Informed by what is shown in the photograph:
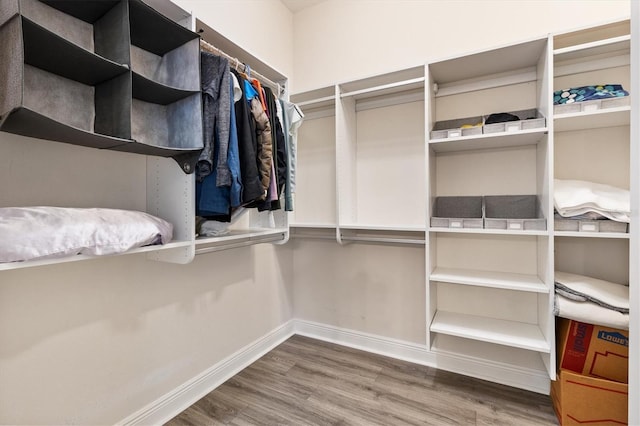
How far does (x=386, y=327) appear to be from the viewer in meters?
2.47

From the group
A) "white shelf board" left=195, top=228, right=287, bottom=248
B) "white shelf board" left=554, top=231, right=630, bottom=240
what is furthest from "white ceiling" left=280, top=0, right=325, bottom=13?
"white shelf board" left=554, top=231, right=630, bottom=240

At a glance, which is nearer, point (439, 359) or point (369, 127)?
point (439, 359)

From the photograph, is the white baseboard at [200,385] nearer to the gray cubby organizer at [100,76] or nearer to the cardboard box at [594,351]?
the gray cubby organizer at [100,76]

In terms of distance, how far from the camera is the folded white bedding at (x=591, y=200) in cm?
154

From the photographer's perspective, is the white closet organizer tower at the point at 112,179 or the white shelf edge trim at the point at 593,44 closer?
the white closet organizer tower at the point at 112,179

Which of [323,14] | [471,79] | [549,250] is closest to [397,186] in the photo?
[471,79]

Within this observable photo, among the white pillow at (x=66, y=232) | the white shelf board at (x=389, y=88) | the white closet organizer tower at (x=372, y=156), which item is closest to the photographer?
the white pillow at (x=66, y=232)

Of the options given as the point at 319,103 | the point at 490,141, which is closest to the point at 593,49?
the point at 490,141

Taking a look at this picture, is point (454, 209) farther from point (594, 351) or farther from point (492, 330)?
point (594, 351)

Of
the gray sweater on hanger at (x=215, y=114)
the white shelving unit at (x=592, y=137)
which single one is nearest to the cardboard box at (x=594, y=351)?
the white shelving unit at (x=592, y=137)

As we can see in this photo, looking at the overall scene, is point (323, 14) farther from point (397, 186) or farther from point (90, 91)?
point (90, 91)

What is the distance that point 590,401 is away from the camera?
5.23ft

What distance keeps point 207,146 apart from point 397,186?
1503 mm

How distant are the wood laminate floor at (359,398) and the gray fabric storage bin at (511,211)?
42.0 inches
